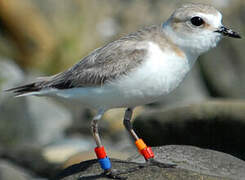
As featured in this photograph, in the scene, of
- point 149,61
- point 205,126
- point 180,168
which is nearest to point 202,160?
point 180,168

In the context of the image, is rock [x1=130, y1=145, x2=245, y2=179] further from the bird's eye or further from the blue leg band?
the bird's eye

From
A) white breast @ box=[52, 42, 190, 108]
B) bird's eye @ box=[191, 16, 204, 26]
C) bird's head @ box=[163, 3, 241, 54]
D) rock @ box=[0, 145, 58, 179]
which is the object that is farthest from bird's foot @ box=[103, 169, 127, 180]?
rock @ box=[0, 145, 58, 179]

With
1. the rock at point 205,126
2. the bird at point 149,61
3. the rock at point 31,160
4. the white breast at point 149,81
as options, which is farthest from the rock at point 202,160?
the rock at point 31,160

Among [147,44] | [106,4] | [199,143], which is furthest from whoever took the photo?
[106,4]

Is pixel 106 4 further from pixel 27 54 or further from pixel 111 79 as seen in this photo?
pixel 111 79

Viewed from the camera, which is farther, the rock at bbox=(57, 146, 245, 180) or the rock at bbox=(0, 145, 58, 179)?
the rock at bbox=(0, 145, 58, 179)

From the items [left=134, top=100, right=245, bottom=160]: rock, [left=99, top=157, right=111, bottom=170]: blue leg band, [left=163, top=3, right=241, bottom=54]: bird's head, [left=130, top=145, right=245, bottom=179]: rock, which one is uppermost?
[left=163, top=3, right=241, bottom=54]: bird's head

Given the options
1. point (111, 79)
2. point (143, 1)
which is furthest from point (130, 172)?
point (143, 1)

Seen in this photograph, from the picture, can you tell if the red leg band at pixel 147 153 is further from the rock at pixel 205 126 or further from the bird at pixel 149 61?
the rock at pixel 205 126
